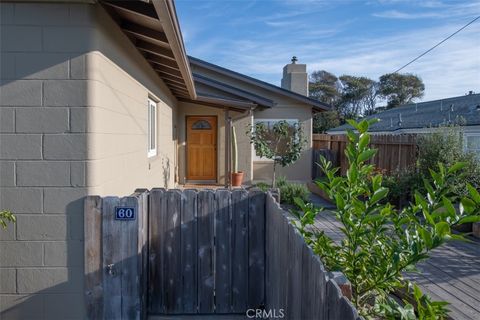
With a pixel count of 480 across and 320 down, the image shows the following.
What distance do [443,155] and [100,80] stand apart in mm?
7721

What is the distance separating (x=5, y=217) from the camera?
3.02 m

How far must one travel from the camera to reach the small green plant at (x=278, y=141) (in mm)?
11711

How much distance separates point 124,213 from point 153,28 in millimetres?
2099

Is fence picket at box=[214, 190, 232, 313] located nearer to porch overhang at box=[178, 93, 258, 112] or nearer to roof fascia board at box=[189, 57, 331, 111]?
porch overhang at box=[178, 93, 258, 112]

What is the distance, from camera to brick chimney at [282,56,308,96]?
50.7ft

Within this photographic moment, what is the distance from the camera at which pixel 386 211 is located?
2.34 meters

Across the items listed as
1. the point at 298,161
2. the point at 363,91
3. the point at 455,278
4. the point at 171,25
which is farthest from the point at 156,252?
the point at 363,91

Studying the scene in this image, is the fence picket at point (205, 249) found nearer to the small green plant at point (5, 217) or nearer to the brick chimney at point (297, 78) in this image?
the small green plant at point (5, 217)

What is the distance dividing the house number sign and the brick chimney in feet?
41.8

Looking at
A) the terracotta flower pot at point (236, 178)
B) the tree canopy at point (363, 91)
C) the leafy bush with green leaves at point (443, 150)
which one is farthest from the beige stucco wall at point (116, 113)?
the tree canopy at point (363, 91)

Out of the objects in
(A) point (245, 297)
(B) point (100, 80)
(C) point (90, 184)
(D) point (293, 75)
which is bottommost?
(A) point (245, 297)

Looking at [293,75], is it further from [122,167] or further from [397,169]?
[122,167]

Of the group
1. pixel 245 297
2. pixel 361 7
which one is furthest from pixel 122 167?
pixel 361 7

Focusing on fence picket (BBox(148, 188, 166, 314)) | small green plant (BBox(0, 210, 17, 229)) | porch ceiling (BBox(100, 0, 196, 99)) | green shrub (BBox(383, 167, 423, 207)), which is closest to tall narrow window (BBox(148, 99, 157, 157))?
porch ceiling (BBox(100, 0, 196, 99))
